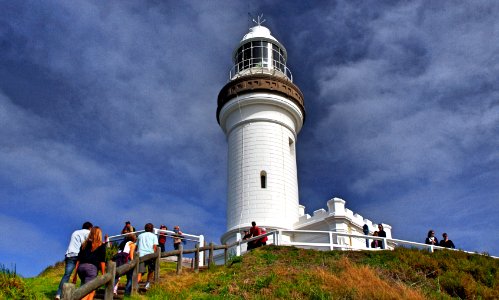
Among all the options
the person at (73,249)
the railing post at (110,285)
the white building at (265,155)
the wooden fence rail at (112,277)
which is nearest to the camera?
the wooden fence rail at (112,277)

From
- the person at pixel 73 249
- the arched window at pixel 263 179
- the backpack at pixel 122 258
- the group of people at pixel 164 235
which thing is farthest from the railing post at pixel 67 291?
the arched window at pixel 263 179

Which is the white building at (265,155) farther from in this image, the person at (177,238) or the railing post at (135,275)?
the railing post at (135,275)

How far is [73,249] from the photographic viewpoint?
11.0 m

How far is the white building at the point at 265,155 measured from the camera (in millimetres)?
22375

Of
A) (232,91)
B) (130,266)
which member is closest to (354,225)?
(232,91)

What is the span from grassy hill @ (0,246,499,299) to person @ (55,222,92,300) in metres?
1.22

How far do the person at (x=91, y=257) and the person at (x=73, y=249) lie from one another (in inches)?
32.7

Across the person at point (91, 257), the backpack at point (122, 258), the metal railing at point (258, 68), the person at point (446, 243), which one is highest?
the metal railing at point (258, 68)

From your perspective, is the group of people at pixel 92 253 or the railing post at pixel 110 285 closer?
the railing post at pixel 110 285

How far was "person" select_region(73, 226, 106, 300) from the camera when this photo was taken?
32.5 ft

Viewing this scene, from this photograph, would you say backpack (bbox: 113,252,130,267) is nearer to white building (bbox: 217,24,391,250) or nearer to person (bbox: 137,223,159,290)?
person (bbox: 137,223,159,290)

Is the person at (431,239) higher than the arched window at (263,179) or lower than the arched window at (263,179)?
lower

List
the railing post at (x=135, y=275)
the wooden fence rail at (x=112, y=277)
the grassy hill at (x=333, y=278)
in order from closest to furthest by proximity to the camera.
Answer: the wooden fence rail at (x=112, y=277) → the railing post at (x=135, y=275) → the grassy hill at (x=333, y=278)

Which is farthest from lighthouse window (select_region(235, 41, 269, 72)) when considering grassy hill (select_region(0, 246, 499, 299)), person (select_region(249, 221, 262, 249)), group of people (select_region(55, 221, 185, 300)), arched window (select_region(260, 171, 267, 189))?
group of people (select_region(55, 221, 185, 300))
